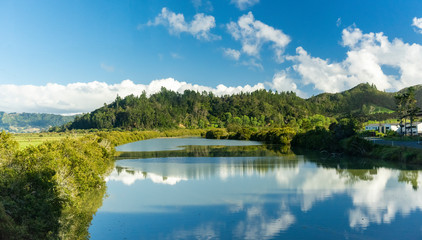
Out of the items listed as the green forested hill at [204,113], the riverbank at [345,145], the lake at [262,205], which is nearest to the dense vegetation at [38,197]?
the lake at [262,205]

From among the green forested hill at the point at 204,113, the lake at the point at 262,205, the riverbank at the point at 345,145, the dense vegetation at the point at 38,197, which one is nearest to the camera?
the dense vegetation at the point at 38,197

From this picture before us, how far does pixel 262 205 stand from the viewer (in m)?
20.1

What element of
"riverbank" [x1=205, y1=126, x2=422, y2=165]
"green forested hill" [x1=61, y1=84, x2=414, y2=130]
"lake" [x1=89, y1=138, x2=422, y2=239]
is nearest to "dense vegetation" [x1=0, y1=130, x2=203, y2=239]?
"lake" [x1=89, y1=138, x2=422, y2=239]

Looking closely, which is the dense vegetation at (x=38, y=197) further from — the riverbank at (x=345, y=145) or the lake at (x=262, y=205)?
the riverbank at (x=345, y=145)

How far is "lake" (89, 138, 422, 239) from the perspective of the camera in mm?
15406

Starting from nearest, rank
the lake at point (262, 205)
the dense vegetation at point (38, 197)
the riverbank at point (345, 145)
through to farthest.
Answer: the dense vegetation at point (38, 197) < the lake at point (262, 205) < the riverbank at point (345, 145)

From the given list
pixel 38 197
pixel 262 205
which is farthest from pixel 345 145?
pixel 38 197

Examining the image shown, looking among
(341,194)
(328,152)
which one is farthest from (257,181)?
(328,152)

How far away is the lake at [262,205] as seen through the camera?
50.5 feet

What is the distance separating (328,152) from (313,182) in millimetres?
29227

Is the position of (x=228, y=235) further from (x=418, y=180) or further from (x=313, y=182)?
(x=418, y=180)

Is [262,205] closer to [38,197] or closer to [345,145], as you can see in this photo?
[38,197]

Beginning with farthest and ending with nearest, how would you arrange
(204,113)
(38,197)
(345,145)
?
(204,113)
(345,145)
(38,197)

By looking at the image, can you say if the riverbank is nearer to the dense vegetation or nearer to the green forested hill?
the dense vegetation
